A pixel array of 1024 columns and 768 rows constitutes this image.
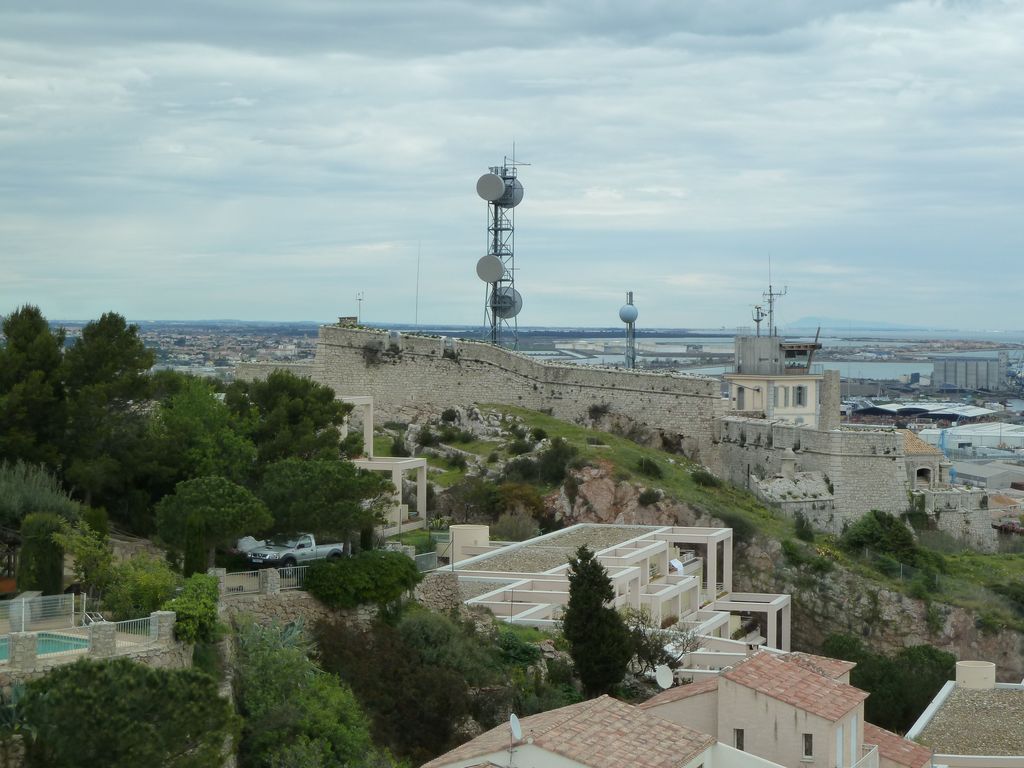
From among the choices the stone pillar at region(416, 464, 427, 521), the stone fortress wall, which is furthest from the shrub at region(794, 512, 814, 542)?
the stone pillar at region(416, 464, 427, 521)

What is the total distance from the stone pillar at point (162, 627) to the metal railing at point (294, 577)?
5.26m

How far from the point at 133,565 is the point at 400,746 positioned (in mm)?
4451

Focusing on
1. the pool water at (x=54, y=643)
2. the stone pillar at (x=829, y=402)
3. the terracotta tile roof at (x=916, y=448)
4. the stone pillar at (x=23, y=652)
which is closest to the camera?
the stone pillar at (x=23, y=652)

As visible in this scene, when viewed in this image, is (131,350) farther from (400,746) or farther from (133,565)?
(400,746)

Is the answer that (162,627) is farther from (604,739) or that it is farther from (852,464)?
(852,464)

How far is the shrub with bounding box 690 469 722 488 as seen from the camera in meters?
41.8

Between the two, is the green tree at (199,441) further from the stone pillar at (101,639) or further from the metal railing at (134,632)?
the stone pillar at (101,639)

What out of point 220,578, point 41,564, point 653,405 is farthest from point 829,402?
point 41,564

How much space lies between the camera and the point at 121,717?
13.3 meters

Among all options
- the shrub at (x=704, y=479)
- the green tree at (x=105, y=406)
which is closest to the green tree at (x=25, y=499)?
the green tree at (x=105, y=406)

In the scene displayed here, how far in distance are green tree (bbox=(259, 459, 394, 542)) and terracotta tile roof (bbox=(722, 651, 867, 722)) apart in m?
6.82

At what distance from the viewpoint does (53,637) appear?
16500mm

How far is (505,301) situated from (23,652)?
38.6 metres

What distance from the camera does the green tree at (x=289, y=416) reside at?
93.2ft
